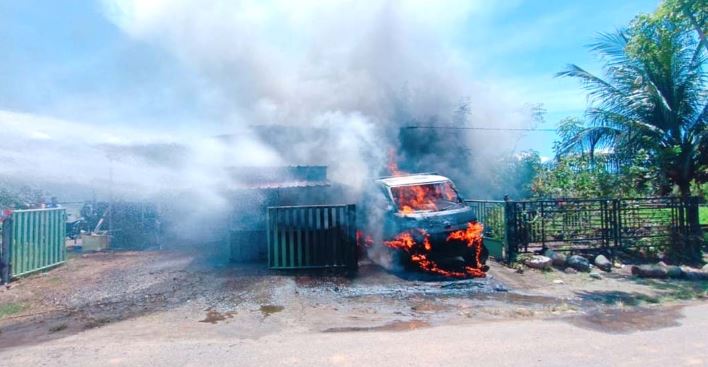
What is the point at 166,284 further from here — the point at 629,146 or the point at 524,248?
the point at 629,146

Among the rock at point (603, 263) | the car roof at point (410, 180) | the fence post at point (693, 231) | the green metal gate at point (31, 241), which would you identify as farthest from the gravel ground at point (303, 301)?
the fence post at point (693, 231)

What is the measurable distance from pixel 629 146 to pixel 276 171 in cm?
953

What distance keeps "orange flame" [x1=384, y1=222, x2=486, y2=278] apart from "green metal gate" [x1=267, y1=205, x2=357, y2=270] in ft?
2.99

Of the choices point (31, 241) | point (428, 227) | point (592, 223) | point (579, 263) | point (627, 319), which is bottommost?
point (627, 319)

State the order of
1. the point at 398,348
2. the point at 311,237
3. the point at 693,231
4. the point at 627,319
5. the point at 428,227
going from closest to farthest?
the point at 398,348, the point at 627,319, the point at 428,227, the point at 311,237, the point at 693,231

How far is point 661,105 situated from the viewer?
1092 cm

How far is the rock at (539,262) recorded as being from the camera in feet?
28.8

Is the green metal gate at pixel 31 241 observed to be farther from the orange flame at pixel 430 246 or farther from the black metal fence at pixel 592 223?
the black metal fence at pixel 592 223

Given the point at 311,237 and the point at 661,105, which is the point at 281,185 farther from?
the point at 661,105

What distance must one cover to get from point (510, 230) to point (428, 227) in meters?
2.59

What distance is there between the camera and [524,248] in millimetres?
9555

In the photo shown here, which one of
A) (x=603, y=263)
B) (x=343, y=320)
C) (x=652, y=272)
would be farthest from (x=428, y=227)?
(x=652, y=272)

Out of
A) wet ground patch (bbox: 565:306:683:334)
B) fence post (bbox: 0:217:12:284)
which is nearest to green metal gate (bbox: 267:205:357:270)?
wet ground patch (bbox: 565:306:683:334)

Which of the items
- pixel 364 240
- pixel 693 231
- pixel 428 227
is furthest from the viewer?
pixel 693 231
